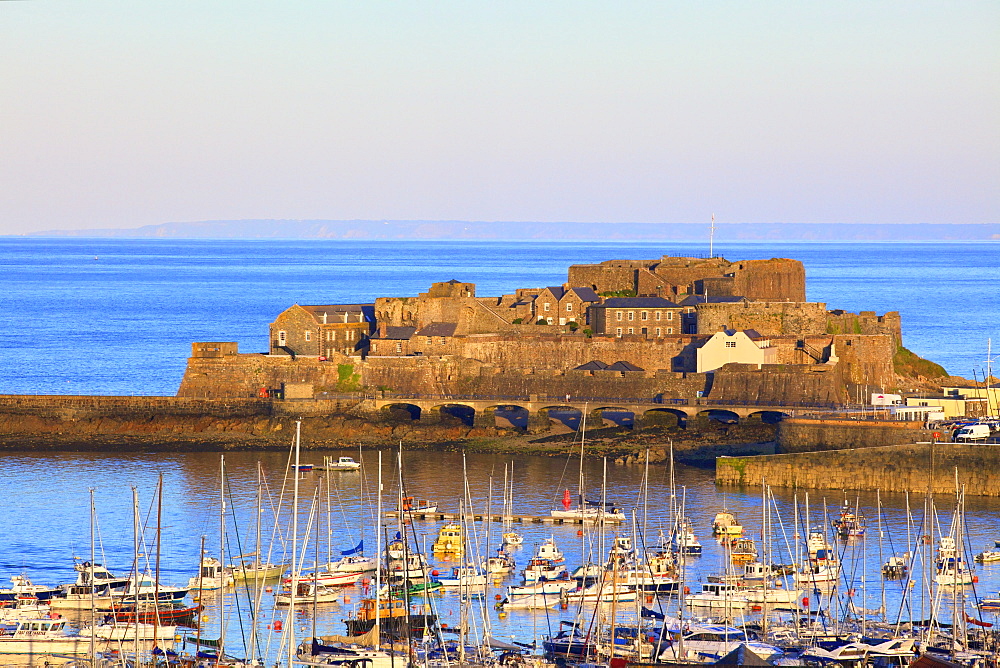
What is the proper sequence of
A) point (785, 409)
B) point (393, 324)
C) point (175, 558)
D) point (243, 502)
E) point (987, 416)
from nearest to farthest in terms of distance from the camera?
point (175, 558), point (243, 502), point (987, 416), point (785, 409), point (393, 324)

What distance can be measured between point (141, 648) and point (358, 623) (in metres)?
3.58

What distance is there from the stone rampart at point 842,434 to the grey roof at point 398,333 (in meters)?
16.9

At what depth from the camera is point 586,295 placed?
213ft

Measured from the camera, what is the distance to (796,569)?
108 ft

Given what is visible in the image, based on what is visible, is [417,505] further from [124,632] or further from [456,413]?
[456,413]

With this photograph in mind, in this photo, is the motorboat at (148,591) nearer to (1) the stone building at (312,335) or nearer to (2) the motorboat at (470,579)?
(2) the motorboat at (470,579)

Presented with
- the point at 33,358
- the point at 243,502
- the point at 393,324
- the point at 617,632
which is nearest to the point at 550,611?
the point at 617,632

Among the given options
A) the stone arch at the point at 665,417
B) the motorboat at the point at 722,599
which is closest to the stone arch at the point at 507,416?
the stone arch at the point at 665,417

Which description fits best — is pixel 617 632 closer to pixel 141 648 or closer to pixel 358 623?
pixel 358 623

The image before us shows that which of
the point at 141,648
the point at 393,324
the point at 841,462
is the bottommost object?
the point at 141,648

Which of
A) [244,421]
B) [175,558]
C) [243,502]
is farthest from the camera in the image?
[244,421]

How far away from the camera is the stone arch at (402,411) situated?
56969mm

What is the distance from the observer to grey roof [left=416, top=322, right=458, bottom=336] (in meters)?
61.5

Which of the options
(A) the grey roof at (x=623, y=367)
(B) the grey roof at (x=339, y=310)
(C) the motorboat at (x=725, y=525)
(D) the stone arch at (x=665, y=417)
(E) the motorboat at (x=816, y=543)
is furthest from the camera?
(B) the grey roof at (x=339, y=310)
